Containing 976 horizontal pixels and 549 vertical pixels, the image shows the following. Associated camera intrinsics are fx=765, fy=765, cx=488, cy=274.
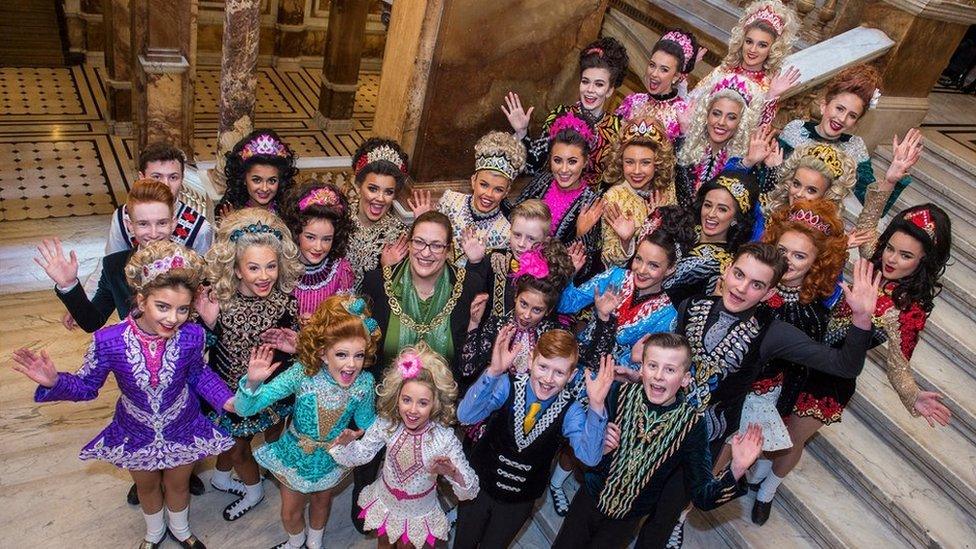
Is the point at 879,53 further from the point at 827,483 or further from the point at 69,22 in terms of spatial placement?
the point at 69,22

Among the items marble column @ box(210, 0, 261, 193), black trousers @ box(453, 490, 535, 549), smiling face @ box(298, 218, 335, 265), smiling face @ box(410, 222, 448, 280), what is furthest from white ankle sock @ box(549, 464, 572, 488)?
marble column @ box(210, 0, 261, 193)

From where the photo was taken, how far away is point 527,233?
3.73 m

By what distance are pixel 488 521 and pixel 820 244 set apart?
77.8 inches

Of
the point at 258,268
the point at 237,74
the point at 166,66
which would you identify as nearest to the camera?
the point at 258,268

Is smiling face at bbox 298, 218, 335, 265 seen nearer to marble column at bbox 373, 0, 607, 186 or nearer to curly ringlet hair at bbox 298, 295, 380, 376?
curly ringlet hair at bbox 298, 295, 380, 376

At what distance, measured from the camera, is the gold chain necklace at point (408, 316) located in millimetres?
3684

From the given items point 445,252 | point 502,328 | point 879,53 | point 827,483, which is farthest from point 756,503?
point 879,53

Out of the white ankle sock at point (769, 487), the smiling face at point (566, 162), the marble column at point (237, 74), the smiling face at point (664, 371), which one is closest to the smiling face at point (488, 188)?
the smiling face at point (566, 162)

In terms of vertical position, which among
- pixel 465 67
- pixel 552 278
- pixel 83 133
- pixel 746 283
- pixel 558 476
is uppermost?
pixel 465 67

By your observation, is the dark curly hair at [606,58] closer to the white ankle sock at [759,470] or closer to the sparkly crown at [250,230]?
the sparkly crown at [250,230]

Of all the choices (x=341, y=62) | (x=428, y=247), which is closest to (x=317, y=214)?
(x=428, y=247)

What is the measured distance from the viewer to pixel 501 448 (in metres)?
3.35

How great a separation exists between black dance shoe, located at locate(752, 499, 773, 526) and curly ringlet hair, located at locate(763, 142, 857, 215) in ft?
5.08

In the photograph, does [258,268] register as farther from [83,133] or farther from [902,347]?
[83,133]
